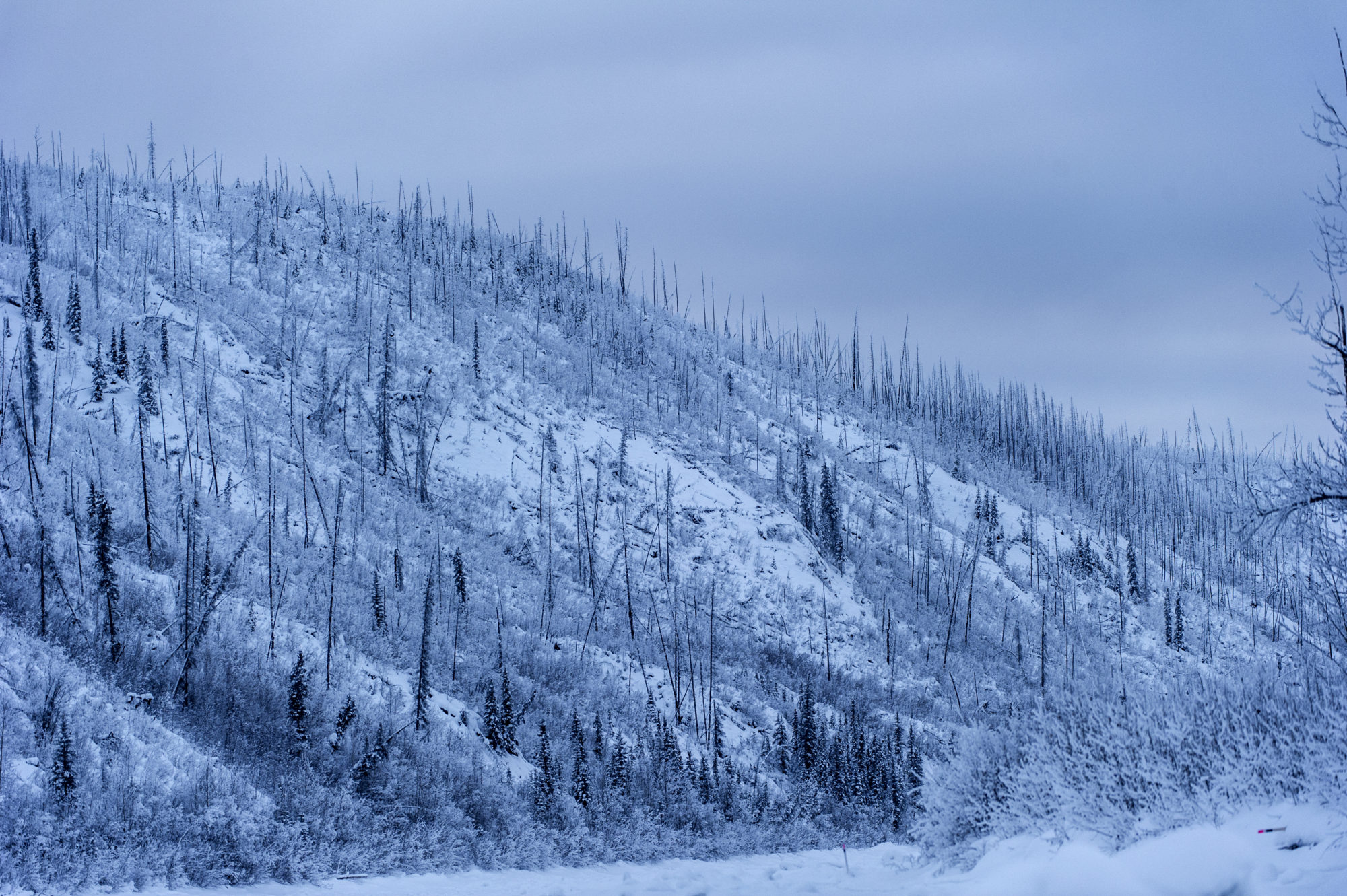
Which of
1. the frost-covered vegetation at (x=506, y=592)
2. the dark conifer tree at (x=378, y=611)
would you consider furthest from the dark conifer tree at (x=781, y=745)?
the dark conifer tree at (x=378, y=611)

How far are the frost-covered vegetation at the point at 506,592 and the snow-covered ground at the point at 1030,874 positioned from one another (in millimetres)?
486

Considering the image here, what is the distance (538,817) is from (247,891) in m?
8.57

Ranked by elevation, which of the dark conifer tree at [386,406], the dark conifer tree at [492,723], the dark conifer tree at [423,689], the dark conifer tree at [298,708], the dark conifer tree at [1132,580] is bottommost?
the dark conifer tree at [1132,580]

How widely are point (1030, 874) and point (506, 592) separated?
29.6 metres

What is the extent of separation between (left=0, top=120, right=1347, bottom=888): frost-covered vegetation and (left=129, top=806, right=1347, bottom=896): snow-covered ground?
0.49 meters

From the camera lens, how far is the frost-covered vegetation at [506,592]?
1088cm

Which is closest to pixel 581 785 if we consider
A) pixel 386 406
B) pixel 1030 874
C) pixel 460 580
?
pixel 1030 874

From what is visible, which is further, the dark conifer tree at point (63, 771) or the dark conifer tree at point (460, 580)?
the dark conifer tree at point (460, 580)

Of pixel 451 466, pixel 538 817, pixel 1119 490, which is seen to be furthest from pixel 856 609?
pixel 1119 490

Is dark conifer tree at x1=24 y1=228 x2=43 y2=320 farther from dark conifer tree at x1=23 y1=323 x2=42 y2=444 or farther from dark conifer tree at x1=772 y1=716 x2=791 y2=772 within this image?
dark conifer tree at x1=772 y1=716 x2=791 y2=772

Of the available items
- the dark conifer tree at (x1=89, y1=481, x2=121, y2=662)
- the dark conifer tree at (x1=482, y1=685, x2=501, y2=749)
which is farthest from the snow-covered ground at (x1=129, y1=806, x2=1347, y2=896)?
the dark conifer tree at (x1=89, y1=481, x2=121, y2=662)

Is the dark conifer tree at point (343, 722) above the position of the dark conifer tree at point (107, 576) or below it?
below

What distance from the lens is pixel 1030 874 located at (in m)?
8.02

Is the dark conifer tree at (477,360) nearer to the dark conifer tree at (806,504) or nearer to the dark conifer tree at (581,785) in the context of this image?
the dark conifer tree at (806,504)
